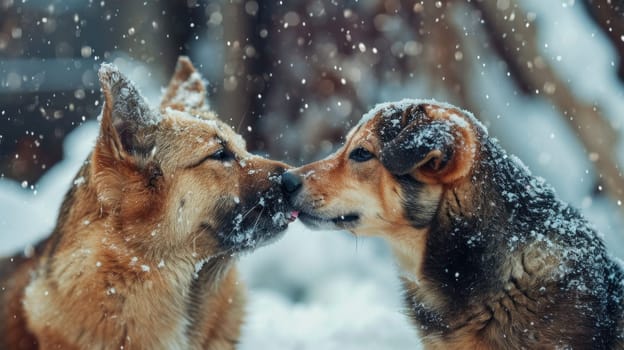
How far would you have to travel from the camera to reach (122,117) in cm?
352

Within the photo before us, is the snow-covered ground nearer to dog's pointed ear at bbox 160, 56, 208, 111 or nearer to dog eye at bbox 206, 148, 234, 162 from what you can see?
dog's pointed ear at bbox 160, 56, 208, 111

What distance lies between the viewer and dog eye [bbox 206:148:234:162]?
3.79 m

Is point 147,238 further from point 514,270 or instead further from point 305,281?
point 305,281

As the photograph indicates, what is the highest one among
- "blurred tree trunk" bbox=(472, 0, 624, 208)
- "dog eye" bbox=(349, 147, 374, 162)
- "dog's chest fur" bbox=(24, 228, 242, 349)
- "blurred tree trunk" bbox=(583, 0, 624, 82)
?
"blurred tree trunk" bbox=(583, 0, 624, 82)

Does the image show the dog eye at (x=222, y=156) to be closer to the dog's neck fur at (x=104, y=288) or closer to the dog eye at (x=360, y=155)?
the dog's neck fur at (x=104, y=288)

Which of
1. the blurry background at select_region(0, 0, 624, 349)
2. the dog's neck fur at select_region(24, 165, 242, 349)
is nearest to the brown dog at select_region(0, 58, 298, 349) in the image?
the dog's neck fur at select_region(24, 165, 242, 349)

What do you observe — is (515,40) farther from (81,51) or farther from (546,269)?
(81,51)

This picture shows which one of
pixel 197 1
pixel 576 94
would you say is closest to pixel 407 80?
pixel 576 94

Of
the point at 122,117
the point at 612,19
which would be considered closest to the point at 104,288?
the point at 122,117

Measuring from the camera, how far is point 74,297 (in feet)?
11.6

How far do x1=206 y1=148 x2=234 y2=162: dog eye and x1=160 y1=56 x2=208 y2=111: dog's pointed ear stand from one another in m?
0.60

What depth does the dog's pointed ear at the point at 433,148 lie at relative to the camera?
3.42 metres

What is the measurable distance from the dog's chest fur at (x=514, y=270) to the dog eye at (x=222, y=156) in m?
1.12

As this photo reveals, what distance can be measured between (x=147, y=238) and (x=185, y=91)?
1122 mm
